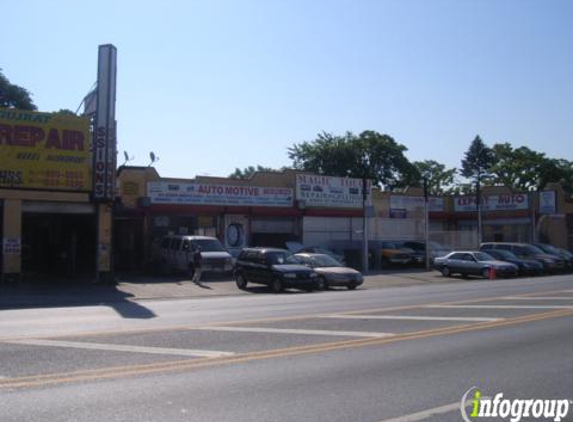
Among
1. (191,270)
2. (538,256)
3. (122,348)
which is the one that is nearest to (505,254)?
(538,256)

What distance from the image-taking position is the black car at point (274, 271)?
23.7m

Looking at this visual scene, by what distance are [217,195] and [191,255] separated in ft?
25.4

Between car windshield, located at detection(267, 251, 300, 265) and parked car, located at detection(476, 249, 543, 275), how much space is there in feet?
49.0

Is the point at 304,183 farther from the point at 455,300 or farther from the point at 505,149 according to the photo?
the point at 505,149

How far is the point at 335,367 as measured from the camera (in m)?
8.62

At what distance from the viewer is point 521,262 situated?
112 ft

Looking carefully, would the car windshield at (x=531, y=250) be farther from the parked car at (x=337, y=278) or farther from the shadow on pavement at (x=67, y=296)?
the shadow on pavement at (x=67, y=296)

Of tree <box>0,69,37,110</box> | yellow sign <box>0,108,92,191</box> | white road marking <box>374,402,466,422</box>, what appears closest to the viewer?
white road marking <box>374,402,466,422</box>

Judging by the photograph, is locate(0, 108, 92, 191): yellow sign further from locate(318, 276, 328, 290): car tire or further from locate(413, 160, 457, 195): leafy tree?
locate(413, 160, 457, 195): leafy tree

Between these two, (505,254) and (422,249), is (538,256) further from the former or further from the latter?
(422,249)

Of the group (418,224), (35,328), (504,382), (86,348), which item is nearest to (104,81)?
(35,328)

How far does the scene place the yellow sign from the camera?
24875 mm

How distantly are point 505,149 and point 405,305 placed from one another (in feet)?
249

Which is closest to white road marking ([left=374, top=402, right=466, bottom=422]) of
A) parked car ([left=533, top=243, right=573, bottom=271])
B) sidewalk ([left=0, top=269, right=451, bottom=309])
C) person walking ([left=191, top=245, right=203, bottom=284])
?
sidewalk ([left=0, top=269, right=451, bottom=309])
